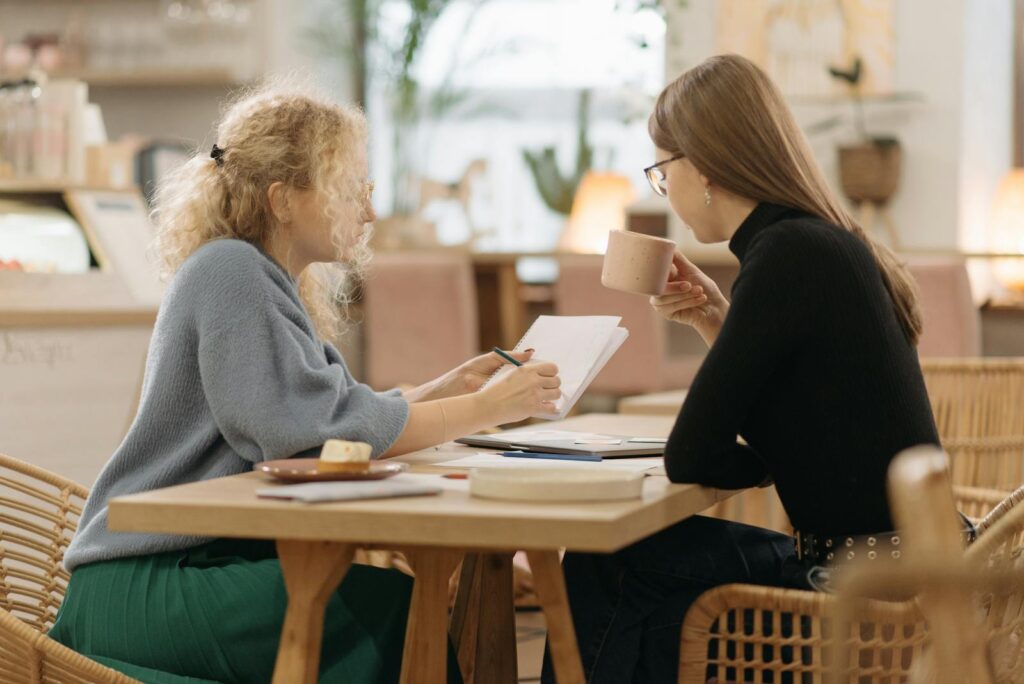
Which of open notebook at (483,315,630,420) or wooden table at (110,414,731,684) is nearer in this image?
wooden table at (110,414,731,684)

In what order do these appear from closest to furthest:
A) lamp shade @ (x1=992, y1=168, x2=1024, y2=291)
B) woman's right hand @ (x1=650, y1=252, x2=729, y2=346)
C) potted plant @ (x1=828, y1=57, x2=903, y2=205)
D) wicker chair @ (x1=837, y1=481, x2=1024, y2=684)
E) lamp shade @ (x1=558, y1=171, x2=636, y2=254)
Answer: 1. wicker chair @ (x1=837, y1=481, x2=1024, y2=684)
2. woman's right hand @ (x1=650, y1=252, x2=729, y2=346)
3. lamp shade @ (x1=992, y1=168, x2=1024, y2=291)
4. potted plant @ (x1=828, y1=57, x2=903, y2=205)
5. lamp shade @ (x1=558, y1=171, x2=636, y2=254)

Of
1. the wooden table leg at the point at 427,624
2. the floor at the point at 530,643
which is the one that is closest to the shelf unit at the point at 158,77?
the floor at the point at 530,643

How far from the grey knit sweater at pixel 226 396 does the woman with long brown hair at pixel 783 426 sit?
354 millimetres

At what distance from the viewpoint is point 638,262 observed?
1.97 meters

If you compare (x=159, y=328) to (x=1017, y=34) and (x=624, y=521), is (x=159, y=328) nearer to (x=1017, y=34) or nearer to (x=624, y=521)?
(x=624, y=521)

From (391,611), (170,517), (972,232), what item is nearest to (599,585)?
(391,611)

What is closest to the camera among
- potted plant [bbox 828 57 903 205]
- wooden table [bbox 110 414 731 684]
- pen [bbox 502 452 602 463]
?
wooden table [bbox 110 414 731 684]

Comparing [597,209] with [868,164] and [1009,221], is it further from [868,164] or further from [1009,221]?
[1009,221]

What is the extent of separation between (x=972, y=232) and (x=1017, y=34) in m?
0.89

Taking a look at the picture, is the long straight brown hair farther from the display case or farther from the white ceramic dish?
the display case

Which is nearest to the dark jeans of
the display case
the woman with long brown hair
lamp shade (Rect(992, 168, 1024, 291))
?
the woman with long brown hair

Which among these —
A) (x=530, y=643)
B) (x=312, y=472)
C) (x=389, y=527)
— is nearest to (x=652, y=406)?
(x=530, y=643)

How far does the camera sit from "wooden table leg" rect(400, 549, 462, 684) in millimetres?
1669

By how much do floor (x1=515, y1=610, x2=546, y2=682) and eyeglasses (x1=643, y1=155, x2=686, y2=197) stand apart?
1.14 metres
